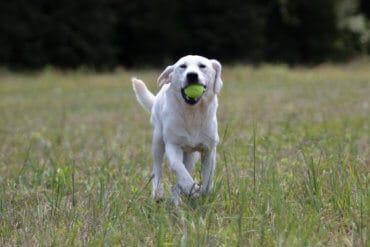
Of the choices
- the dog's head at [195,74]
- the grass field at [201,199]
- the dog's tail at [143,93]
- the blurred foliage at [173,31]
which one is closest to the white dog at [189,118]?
the dog's head at [195,74]

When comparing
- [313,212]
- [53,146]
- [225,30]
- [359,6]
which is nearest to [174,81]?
[313,212]

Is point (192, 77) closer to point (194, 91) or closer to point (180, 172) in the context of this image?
point (194, 91)

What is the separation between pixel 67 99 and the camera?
16.7 metres

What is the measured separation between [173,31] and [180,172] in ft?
94.7

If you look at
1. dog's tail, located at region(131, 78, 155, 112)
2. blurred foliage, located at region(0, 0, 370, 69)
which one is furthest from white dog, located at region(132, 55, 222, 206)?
blurred foliage, located at region(0, 0, 370, 69)

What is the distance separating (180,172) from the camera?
4098 millimetres

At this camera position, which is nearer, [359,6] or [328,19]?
[328,19]

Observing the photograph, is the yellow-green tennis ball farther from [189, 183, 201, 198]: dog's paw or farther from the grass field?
[189, 183, 201, 198]: dog's paw

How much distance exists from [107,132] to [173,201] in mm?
5416

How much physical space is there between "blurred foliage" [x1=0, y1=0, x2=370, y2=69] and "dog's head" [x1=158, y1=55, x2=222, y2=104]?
25.9 metres

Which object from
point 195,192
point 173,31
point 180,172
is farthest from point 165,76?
point 173,31

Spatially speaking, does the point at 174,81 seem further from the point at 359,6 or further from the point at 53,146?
the point at 359,6

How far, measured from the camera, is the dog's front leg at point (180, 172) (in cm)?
399

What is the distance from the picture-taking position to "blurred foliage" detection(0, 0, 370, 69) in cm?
2988
